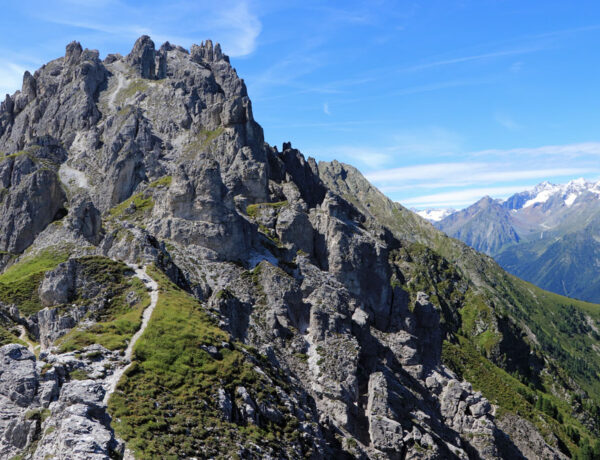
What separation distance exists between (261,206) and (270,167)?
48.4m

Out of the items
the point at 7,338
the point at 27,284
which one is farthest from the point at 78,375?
the point at 27,284

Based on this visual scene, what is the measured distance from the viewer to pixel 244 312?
333ft

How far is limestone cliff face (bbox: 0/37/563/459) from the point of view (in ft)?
170

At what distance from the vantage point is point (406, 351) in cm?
13438

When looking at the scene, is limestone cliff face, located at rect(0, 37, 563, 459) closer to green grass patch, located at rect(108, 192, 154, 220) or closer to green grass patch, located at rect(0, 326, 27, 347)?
green grass patch, located at rect(108, 192, 154, 220)

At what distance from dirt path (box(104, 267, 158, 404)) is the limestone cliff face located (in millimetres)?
1258

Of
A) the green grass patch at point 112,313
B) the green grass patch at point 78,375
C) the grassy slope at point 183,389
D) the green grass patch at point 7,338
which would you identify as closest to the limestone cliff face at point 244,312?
the green grass patch at point 78,375

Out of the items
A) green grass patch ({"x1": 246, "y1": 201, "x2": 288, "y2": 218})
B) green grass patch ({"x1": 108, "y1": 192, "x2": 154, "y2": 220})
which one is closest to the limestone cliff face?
green grass patch ({"x1": 108, "y1": 192, "x2": 154, "y2": 220})

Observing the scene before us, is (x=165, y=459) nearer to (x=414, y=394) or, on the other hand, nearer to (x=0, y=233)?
(x=414, y=394)

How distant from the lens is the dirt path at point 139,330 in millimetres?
55125

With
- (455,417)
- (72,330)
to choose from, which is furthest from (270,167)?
(72,330)

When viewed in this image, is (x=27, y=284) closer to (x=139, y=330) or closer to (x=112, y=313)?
(x=112, y=313)

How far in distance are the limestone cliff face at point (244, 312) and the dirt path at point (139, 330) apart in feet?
4.13

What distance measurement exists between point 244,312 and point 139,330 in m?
34.5
